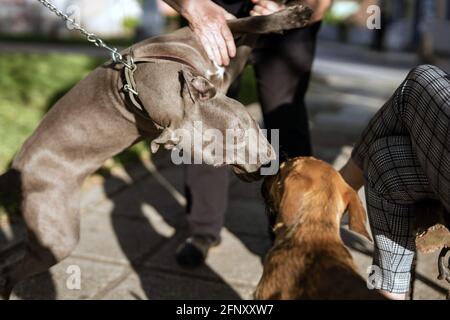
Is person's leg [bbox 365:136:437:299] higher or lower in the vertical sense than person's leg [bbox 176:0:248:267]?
higher

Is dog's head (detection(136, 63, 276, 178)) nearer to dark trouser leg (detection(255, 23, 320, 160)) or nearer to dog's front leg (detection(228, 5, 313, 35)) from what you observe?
dog's front leg (detection(228, 5, 313, 35))

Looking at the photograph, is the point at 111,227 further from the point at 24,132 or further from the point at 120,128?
the point at 24,132

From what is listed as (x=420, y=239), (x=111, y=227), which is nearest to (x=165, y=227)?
(x=111, y=227)

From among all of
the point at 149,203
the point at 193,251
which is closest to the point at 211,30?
the point at 193,251

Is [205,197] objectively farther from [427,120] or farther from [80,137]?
[427,120]

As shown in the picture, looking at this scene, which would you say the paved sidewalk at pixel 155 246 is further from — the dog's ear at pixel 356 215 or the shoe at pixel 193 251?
the dog's ear at pixel 356 215

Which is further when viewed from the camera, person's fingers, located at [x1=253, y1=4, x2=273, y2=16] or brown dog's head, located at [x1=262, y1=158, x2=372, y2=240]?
person's fingers, located at [x1=253, y1=4, x2=273, y2=16]

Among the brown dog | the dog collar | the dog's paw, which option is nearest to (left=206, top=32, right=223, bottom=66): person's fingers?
the dog collar

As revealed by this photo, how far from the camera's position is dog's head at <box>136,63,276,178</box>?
2.70 meters

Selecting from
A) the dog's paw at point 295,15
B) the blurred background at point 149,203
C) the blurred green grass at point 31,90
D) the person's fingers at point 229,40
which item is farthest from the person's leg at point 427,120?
the blurred green grass at point 31,90

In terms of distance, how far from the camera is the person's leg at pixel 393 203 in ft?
8.16

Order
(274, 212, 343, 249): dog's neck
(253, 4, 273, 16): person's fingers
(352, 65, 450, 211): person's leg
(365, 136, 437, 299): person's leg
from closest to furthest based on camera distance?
(352, 65, 450, 211): person's leg → (274, 212, 343, 249): dog's neck → (365, 136, 437, 299): person's leg → (253, 4, 273, 16): person's fingers

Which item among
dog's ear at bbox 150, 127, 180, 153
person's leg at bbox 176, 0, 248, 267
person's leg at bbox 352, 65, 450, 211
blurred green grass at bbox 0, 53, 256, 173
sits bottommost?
blurred green grass at bbox 0, 53, 256, 173

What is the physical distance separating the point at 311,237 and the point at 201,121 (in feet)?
2.67
